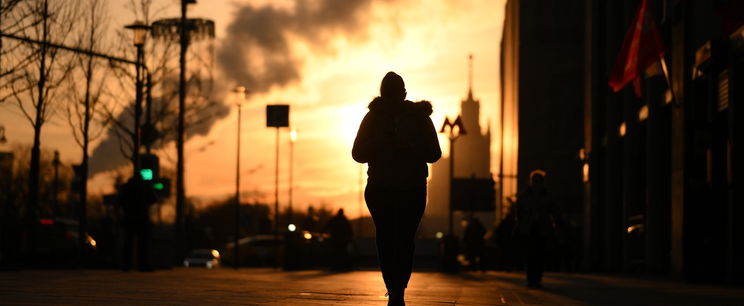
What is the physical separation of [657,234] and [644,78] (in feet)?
13.7

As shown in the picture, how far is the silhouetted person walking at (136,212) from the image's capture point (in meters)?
24.0

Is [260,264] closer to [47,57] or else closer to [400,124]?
[47,57]

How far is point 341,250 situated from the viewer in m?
34.1

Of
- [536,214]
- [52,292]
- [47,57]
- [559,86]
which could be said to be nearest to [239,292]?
[52,292]

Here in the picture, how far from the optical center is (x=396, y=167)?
31.4ft

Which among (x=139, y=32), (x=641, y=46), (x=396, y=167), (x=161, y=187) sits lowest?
(x=396, y=167)

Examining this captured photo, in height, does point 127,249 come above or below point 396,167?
below

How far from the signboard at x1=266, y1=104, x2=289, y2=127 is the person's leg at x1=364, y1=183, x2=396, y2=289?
29535mm

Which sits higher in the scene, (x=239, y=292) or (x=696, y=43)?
(x=696, y=43)

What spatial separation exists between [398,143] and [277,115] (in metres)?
30.0

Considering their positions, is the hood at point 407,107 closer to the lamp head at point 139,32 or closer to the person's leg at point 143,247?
the person's leg at point 143,247

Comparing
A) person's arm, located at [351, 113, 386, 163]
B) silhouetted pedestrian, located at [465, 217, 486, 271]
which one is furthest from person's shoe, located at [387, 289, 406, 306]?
silhouetted pedestrian, located at [465, 217, 486, 271]

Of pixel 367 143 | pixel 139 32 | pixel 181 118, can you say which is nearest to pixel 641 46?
pixel 139 32

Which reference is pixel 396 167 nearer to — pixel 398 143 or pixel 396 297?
pixel 398 143
